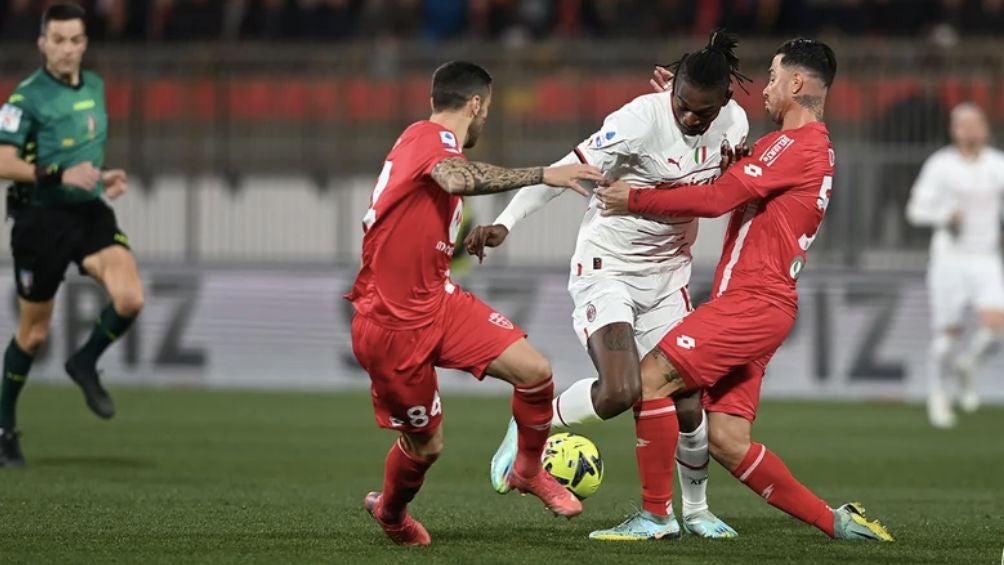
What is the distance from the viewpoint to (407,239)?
6.96 meters

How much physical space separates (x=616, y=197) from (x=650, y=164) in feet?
1.86

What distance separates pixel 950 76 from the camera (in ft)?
54.7

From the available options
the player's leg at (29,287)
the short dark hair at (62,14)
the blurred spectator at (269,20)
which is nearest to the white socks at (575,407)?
the player's leg at (29,287)

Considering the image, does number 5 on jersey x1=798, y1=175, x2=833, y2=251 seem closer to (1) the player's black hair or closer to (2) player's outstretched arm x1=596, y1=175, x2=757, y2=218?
(2) player's outstretched arm x1=596, y1=175, x2=757, y2=218

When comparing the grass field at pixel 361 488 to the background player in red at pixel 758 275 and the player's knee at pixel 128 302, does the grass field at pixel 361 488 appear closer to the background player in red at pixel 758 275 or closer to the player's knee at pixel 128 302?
the background player in red at pixel 758 275

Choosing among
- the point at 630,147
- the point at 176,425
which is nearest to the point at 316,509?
the point at 630,147

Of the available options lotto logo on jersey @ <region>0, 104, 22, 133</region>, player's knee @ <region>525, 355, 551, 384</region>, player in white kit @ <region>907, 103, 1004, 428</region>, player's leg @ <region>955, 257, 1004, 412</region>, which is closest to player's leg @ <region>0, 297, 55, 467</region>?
lotto logo on jersey @ <region>0, 104, 22, 133</region>

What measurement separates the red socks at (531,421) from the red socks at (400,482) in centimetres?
50

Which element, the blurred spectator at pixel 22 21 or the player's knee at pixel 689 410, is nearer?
the player's knee at pixel 689 410

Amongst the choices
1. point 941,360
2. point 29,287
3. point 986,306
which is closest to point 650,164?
point 29,287

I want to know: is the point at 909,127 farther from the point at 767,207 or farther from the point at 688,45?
the point at 767,207

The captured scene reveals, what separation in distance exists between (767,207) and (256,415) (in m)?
8.07

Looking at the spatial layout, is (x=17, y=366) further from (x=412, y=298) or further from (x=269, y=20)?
(x=269, y=20)

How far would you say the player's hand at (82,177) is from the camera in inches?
392
